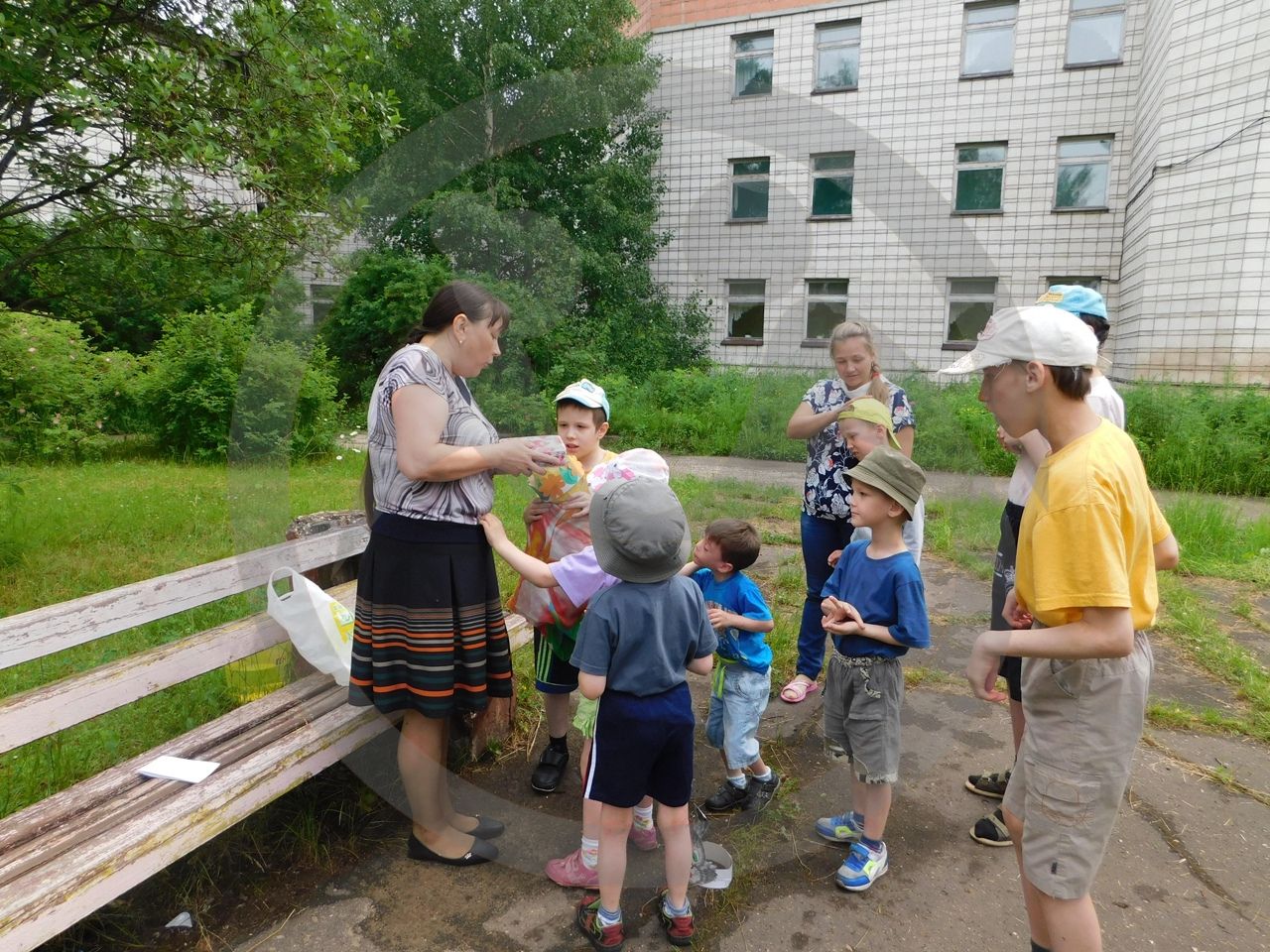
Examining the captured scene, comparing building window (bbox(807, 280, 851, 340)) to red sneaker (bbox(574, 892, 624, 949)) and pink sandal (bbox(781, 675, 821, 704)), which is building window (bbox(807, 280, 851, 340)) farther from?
red sneaker (bbox(574, 892, 624, 949))

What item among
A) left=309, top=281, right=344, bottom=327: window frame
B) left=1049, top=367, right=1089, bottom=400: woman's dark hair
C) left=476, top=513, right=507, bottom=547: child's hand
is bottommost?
left=476, top=513, right=507, bottom=547: child's hand

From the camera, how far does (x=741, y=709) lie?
264cm

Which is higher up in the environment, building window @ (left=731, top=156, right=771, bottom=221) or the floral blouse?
building window @ (left=731, top=156, right=771, bottom=221)

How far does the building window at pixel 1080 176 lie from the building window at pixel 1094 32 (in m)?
1.41

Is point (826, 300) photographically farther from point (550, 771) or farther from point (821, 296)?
point (550, 771)

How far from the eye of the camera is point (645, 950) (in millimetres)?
2109

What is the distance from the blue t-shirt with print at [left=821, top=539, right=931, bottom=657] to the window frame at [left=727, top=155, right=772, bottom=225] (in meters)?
11.8

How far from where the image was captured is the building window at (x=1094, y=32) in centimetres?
1365

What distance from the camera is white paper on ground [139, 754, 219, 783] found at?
2096 mm

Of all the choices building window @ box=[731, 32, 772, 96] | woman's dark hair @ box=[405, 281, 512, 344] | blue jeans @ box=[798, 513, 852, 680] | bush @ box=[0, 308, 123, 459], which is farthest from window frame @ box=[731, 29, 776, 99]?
woman's dark hair @ box=[405, 281, 512, 344]

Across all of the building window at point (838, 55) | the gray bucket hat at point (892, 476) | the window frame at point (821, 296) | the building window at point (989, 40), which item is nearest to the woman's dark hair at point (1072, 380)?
the gray bucket hat at point (892, 476)

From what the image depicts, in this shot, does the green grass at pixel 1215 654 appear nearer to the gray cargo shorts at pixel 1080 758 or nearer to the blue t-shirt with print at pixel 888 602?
the blue t-shirt with print at pixel 888 602

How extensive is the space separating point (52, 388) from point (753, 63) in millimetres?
11899

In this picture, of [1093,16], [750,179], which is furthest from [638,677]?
[1093,16]
